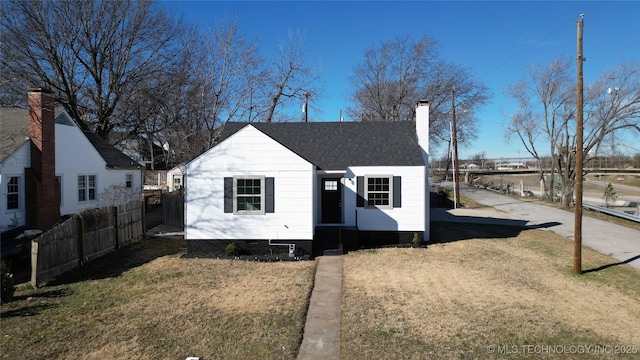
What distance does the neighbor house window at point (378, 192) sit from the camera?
14.2 metres

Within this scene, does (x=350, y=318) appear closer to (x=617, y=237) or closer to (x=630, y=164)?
(x=617, y=237)

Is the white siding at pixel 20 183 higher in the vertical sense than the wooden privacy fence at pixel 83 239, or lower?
higher

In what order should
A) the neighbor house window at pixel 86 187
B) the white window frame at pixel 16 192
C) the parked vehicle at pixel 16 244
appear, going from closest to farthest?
the parked vehicle at pixel 16 244 → the white window frame at pixel 16 192 → the neighbor house window at pixel 86 187

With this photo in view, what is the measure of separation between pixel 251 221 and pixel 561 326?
8.82m

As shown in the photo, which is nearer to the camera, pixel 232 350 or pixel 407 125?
pixel 232 350

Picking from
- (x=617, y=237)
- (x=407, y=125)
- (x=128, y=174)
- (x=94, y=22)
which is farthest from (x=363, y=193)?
(x=94, y=22)

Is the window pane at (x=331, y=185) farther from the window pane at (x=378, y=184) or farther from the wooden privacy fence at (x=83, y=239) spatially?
the wooden privacy fence at (x=83, y=239)

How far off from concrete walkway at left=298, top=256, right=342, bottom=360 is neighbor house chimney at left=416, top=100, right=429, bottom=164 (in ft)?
22.9

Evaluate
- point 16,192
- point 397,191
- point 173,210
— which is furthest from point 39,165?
point 397,191

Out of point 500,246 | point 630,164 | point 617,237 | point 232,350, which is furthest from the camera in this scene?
point 630,164

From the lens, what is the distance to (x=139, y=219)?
14.8 m

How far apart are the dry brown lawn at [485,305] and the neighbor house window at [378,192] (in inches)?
79.0

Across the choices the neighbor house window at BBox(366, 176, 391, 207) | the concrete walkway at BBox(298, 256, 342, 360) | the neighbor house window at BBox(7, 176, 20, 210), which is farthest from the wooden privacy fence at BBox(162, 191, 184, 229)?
the concrete walkway at BBox(298, 256, 342, 360)

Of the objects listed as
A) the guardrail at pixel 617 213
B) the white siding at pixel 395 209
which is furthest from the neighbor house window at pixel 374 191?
the guardrail at pixel 617 213
